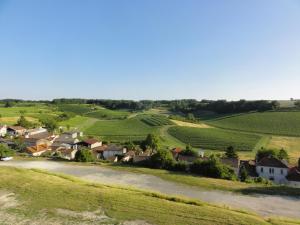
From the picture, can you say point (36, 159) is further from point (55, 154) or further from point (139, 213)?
point (139, 213)

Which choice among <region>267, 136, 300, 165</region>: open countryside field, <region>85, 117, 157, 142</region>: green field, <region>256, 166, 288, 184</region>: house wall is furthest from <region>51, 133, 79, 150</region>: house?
<region>267, 136, 300, 165</region>: open countryside field

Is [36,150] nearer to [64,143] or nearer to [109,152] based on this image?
[64,143]

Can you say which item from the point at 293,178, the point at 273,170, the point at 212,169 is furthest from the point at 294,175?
the point at 212,169

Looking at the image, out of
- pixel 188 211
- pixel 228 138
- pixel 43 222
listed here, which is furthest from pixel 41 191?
pixel 228 138

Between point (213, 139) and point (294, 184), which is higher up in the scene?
point (213, 139)

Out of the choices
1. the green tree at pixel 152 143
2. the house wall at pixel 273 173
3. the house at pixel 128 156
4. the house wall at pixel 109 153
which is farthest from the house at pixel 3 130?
the house wall at pixel 273 173

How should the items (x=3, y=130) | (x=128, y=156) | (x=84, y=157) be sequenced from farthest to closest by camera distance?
(x=3, y=130)
(x=128, y=156)
(x=84, y=157)
